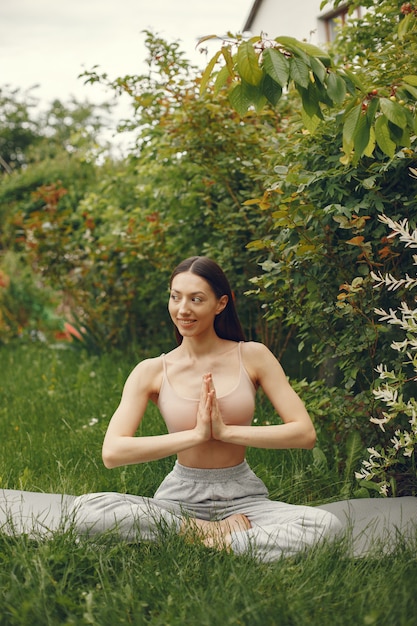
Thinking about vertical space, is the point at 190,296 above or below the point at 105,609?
above

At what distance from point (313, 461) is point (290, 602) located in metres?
1.70

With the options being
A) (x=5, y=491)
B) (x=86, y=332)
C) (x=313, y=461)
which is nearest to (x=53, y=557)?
(x=5, y=491)

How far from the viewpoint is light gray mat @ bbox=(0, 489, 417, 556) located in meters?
2.82

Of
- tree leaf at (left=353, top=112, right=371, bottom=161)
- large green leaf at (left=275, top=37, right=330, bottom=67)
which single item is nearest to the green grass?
tree leaf at (left=353, top=112, right=371, bottom=161)

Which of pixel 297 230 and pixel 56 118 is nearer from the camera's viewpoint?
pixel 297 230

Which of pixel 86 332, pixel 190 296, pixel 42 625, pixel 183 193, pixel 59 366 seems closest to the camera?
pixel 42 625

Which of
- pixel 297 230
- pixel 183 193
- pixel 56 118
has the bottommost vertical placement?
pixel 297 230

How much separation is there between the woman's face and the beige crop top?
0.27 m

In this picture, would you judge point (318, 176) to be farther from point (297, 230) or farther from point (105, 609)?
point (105, 609)

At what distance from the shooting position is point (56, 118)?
106 ft

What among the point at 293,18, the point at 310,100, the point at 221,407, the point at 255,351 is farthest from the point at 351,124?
the point at 293,18

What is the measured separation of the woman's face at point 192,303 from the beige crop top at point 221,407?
27cm

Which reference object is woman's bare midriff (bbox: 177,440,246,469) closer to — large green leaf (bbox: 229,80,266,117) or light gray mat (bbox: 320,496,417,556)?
light gray mat (bbox: 320,496,417,556)

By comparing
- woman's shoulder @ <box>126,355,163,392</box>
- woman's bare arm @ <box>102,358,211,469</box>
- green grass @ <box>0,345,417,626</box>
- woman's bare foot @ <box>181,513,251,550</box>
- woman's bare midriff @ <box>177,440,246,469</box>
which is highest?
woman's shoulder @ <box>126,355,163,392</box>
